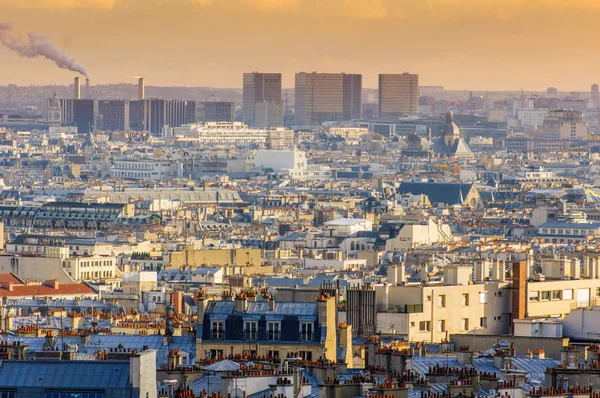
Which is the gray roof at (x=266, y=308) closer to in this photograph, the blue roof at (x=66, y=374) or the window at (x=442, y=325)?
the window at (x=442, y=325)

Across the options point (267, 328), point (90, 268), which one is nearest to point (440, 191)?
point (90, 268)

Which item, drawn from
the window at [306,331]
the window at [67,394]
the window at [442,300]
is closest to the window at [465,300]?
the window at [442,300]

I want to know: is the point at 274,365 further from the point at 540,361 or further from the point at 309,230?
the point at 309,230

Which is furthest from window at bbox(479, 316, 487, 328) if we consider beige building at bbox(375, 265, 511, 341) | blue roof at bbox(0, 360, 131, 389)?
blue roof at bbox(0, 360, 131, 389)

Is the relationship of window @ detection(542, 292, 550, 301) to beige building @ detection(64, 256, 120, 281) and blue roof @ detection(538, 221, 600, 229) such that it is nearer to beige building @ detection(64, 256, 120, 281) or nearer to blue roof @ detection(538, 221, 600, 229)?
beige building @ detection(64, 256, 120, 281)

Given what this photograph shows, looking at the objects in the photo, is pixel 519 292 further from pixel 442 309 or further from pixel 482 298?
pixel 442 309
